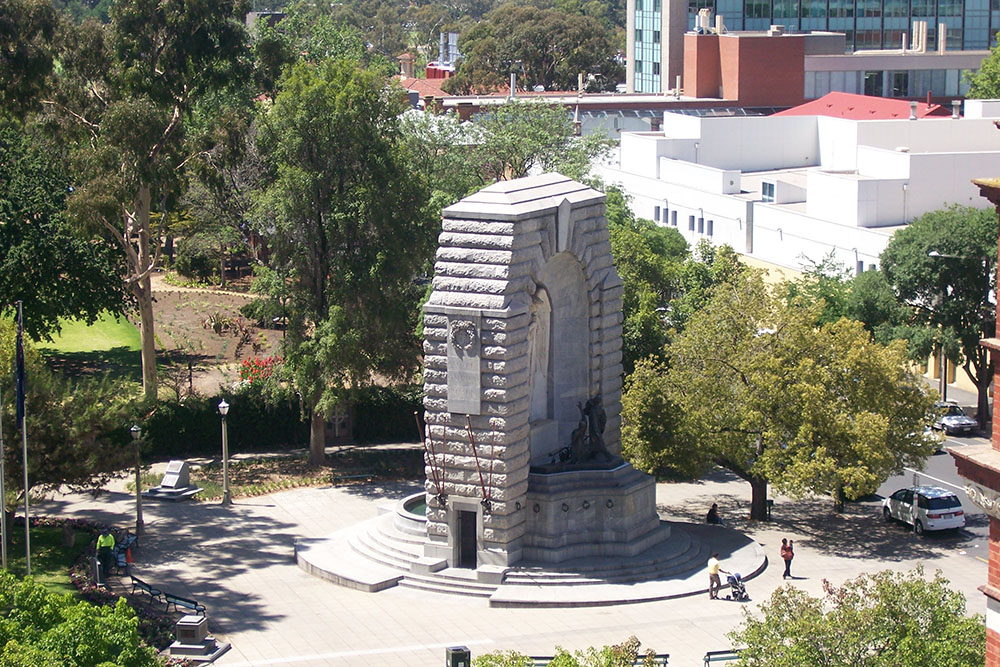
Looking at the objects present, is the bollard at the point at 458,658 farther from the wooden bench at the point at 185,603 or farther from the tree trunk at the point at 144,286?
the tree trunk at the point at 144,286

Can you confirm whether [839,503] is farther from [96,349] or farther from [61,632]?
[96,349]

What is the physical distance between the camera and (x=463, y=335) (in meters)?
36.7

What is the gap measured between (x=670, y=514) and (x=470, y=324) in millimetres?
10706

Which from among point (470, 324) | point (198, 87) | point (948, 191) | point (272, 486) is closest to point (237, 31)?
point (198, 87)

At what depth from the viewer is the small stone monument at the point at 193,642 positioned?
107 feet

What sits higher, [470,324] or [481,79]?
[481,79]

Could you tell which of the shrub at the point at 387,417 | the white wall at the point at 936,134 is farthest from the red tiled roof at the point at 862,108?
the shrub at the point at 387,417

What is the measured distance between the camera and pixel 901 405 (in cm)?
4138

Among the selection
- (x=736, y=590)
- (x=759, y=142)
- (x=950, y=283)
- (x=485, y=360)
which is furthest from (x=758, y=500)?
(x=759, y=142)

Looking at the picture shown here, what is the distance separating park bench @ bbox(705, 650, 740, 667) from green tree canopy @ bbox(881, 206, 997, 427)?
23.0 meters

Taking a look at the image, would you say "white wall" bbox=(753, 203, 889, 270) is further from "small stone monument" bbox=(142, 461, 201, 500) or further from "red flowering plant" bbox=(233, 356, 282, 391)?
"small stone monument" bbox=(142, 461, 201, 500)

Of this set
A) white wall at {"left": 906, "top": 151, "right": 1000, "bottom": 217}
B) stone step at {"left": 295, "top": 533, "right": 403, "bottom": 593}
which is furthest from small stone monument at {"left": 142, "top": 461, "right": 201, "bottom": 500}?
white wall at {"left": 906, "top": 151, "right": 1000, "bottom": 217}

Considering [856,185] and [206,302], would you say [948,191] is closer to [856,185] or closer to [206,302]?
[856,185]

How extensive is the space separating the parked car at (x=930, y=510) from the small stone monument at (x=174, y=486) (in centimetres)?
1996
